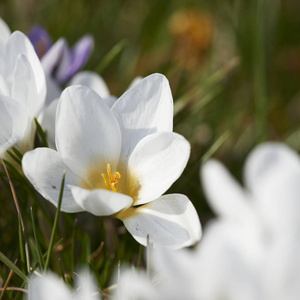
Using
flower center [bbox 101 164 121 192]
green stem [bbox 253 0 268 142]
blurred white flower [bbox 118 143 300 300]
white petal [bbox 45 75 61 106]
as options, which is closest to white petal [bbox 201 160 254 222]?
blurred white flower [bbox 118 143 300 300]

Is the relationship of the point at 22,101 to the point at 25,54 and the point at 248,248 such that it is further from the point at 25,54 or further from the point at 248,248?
the point at 248,248

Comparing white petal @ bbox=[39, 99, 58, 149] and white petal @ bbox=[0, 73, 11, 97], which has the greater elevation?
white petal @ bbox=[0, 73, 11, 97]

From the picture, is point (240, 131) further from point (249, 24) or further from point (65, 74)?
point (65, 74)

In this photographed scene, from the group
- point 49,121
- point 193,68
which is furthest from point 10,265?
point 193,68

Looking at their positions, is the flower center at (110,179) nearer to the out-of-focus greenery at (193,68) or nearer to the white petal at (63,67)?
the out-of-focus greenery at (193,68)

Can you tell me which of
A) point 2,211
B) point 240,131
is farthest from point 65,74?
point 240,131

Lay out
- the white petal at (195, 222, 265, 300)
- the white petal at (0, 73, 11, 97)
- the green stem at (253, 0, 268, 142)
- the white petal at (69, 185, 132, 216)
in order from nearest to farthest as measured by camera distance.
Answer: the white petal at (195, 222, 265, 300) → the white petal at (69, 185, 132, 216) → the white petal at (0, 73, 11, 97) → the green stem at (253, 0, 268, 142)

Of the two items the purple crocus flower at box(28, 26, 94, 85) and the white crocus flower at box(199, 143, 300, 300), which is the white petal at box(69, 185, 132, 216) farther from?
the purple crocus flower at box(28, 26, 94, 85)

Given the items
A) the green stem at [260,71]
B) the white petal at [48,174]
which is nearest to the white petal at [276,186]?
the white petal at [48,174]
